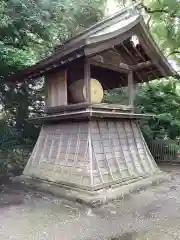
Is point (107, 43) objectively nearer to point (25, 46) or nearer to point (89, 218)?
point (25, 46)

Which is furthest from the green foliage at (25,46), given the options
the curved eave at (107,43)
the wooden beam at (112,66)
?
the wooden beam at (112,66)

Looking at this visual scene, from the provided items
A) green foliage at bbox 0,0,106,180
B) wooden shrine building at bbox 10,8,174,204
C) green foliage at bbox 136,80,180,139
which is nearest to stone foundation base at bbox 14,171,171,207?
wooden shrine building at bbox 10,8,174,204

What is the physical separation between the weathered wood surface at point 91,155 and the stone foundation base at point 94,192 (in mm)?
121

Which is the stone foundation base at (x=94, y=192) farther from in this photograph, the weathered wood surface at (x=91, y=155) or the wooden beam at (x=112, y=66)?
the wooden beam at (x=112, y=66)

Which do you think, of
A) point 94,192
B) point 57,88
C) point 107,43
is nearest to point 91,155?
point 94,192

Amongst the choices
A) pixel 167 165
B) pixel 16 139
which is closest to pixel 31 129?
pixel 16 139

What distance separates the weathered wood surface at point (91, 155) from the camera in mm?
5410

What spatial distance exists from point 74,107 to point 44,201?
2.36 m

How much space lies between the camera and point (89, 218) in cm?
427

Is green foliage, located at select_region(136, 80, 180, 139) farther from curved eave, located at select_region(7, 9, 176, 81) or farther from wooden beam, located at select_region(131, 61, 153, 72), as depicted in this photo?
curved eave, located at select_region(7, 9, 176, 81)

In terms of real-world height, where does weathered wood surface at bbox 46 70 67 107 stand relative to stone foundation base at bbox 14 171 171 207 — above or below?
above

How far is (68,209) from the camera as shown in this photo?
475 centimetres

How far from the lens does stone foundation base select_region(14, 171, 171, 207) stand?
193 inches

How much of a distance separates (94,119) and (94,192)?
1768mm
